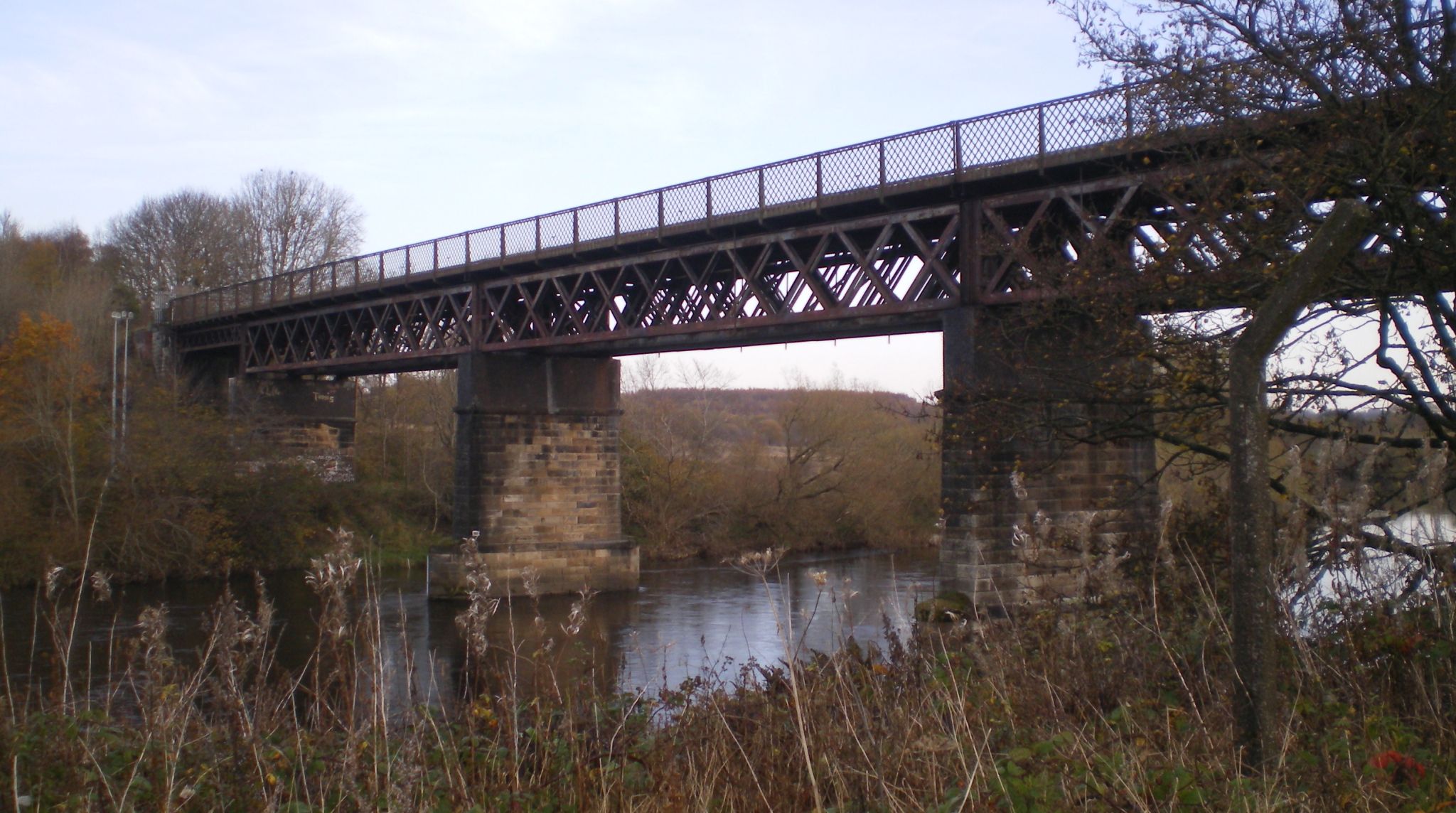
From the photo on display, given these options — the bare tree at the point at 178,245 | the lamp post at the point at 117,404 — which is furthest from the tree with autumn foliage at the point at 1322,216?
the bare tree at the point at 178,245

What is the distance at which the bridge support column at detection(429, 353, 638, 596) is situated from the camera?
27438 millimetres

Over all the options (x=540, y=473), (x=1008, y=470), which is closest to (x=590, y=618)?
(x=540, y=473)

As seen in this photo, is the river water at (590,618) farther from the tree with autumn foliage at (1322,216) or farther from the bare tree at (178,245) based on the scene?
the bare tree at (178,245)

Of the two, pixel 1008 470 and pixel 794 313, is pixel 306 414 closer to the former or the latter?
pixel 794 313

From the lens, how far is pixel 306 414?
39.0 m

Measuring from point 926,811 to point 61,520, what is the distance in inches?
1122

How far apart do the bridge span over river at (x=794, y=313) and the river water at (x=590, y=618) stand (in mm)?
2029

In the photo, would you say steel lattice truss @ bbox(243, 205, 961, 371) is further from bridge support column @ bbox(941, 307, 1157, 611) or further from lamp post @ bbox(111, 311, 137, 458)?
lamp post @ bbox(111, 311, 137, 458)

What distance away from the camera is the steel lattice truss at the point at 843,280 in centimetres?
926

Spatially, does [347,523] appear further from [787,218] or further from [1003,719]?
[1003,719]

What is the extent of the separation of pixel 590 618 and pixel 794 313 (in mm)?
7905

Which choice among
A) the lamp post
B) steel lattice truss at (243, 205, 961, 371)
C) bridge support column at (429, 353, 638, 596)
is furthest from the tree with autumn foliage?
the lamp post

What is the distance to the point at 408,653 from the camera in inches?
179

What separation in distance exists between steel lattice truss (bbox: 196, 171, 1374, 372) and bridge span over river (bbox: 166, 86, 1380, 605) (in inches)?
2.1
